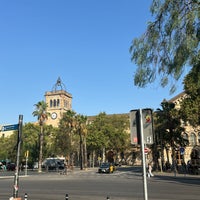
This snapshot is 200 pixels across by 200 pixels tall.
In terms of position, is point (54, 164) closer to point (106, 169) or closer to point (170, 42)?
point (106, 169)

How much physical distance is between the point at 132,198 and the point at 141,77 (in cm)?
614

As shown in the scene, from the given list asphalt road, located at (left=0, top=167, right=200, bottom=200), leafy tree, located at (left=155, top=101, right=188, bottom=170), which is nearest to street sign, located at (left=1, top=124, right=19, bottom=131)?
asphalt road, located at (left=0, top=167, right=200, bottom=200)

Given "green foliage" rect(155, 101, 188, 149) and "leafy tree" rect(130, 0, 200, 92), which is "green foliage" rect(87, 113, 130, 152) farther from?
"leafy tree" rect(130, 0, 200, 92)

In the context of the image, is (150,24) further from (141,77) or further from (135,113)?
(135,113)

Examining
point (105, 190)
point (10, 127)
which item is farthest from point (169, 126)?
point (10, 127)

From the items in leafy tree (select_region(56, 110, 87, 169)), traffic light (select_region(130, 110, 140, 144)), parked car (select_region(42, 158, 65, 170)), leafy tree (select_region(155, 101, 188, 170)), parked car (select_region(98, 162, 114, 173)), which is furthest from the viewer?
leafy tree (select_region(56, 110, 87, 169))

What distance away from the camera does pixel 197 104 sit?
1463 inches

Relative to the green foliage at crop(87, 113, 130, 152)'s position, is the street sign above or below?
below

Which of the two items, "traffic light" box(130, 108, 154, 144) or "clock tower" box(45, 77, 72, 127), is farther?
"clock tower" box(45, 77, 72, 127)

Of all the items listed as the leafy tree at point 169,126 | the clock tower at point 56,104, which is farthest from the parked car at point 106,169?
the clock tower at point 56,104

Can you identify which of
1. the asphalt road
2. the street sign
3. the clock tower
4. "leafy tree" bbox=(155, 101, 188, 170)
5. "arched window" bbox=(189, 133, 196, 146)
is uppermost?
the clock tower

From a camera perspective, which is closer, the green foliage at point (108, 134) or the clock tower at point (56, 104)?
the green foliage at point (108, 134)

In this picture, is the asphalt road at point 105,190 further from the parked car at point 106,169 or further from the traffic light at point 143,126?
the parked car at point 106,169

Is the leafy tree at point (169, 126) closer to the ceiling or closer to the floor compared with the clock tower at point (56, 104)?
closer to the floor
